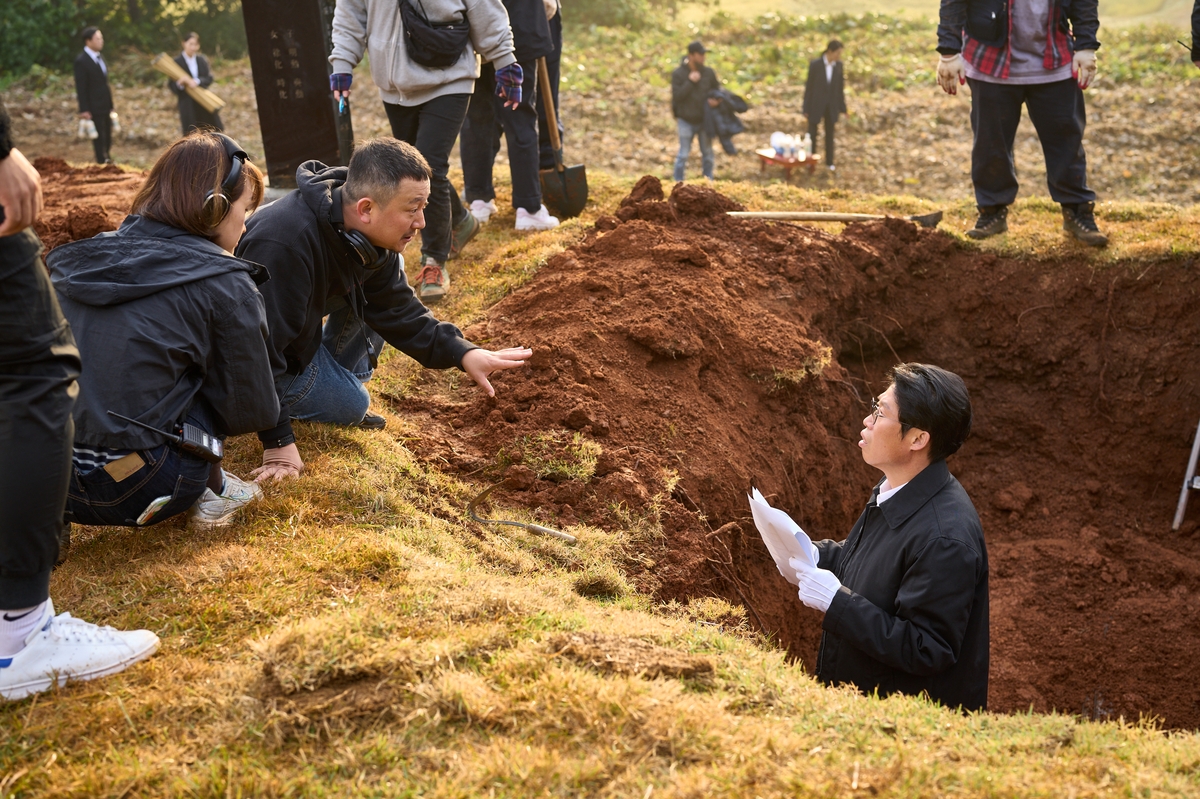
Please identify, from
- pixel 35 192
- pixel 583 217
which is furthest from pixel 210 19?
pixel 35 192

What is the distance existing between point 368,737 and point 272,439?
1654 mm

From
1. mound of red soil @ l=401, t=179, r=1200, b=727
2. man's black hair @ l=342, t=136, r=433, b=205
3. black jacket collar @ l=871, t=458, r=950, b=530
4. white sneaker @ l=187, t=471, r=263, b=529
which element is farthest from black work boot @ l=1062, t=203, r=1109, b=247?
white sneaker @ l=187, t=471, r=263, b=529

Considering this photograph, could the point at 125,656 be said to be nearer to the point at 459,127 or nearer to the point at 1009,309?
the point at 459,127

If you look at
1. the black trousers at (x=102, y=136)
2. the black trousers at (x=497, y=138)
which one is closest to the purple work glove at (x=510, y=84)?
the black trousers at (x=497, y=138)

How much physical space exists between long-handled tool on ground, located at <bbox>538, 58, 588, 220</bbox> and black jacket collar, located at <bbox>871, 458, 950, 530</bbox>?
4.91m

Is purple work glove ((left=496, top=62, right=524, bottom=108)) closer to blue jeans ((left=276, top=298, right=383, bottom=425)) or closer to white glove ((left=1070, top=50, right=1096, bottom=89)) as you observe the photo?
blue jeans ((left=276, top=298, right=383, bottom=425))

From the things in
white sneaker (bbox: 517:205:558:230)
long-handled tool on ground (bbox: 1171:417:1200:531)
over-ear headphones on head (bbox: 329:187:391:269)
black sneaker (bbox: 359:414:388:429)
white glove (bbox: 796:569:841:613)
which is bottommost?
long-handled tool on ground (bbox: 1171:417:1200:531)

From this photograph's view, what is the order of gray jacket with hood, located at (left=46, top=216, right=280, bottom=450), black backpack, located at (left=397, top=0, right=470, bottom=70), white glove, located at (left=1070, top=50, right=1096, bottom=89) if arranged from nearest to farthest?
1. gray jacket with hood, located at (left=46, top=216, right=280, bottom=450)
2. black backpack, located at (left=397, top=0, right=470, bottom=70)
3. white glove, located at (left=1070, top=50, right=1096, bottom=89)

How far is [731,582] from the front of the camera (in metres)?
4.23

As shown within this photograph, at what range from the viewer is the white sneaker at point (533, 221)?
23.3 feet

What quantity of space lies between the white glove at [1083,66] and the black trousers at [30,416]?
6139 millimetres

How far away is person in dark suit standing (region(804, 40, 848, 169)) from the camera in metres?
13.2

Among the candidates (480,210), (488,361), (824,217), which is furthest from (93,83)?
(488,361)

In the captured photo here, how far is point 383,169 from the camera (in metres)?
3.57
